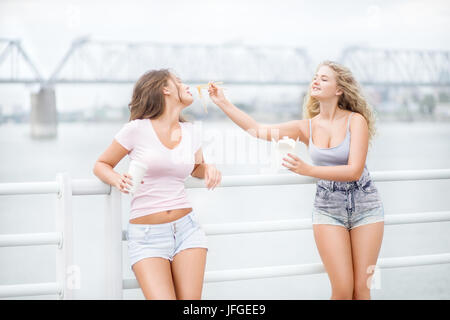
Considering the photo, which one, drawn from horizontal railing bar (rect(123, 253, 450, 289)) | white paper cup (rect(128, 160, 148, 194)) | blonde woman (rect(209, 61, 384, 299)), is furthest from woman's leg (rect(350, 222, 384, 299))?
white paper cup (rect(128, 160, 148, 194))

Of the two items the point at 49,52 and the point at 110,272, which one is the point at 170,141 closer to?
the point at 110,272

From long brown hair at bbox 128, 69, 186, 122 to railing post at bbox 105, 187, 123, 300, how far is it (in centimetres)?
30

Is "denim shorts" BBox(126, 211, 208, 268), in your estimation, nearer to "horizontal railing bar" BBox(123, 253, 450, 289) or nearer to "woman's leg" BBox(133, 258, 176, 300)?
"woman's leg" BBox(133, 258, 176, 300)

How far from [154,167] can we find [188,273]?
373 mm

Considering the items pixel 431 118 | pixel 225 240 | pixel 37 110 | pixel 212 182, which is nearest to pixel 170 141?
pixel 212 182

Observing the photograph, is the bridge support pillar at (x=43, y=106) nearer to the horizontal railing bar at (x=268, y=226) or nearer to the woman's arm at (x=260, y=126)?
the woman's arm at (x=260, y=126)

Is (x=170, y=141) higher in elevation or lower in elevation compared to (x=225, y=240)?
higher

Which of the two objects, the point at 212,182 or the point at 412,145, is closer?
the point at 212,182

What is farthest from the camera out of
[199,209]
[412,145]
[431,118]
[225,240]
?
[431,118]

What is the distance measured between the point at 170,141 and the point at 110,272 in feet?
1.74

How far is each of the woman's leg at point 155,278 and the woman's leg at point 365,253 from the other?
2.29ft

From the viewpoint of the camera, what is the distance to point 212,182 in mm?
A: 1981

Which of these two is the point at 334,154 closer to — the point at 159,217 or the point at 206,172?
the point at 206,172
